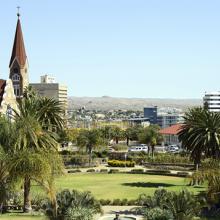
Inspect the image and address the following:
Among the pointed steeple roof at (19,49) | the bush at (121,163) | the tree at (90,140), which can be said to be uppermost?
the pointed steeple roof at (19,49)

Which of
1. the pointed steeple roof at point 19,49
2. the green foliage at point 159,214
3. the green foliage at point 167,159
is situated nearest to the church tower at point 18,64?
the pointed steeple roof at point 19,49

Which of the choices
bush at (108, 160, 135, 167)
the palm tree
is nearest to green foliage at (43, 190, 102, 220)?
the palm tree

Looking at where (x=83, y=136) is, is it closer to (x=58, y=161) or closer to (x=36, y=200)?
(x=36, y=200)

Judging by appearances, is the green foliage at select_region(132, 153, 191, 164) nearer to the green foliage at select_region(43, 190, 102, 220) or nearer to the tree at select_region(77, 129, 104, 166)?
the tree at select_region(77, 129, 104, 166)

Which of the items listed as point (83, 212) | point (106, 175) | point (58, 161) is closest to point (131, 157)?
point (106, 175)

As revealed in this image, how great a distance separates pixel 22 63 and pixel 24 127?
61.6 meters

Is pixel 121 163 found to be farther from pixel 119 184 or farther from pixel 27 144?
pixel 27 144

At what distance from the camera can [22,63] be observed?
10000cm

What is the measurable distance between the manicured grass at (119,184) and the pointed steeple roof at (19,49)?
120 ft

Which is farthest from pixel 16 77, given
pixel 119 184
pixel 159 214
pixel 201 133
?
pixel 159 214

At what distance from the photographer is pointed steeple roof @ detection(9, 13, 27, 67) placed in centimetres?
9900

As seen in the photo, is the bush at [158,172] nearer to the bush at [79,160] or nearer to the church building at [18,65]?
the bush at [79,160]

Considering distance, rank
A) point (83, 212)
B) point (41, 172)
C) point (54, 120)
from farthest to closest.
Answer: point (54, 120)
point (41, 172)
point (83, 212)

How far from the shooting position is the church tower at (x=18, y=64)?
9938 cm
